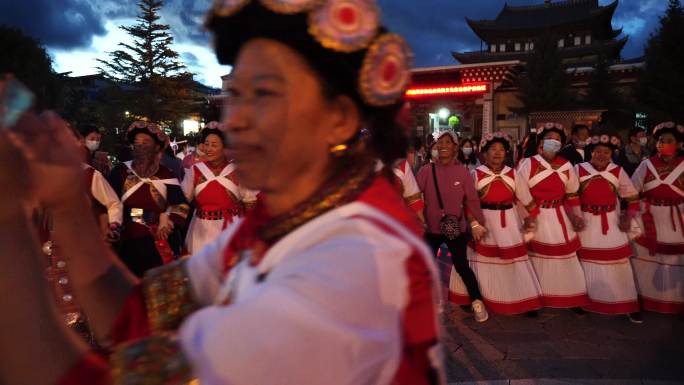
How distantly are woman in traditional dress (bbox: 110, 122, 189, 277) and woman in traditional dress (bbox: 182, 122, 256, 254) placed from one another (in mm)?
169

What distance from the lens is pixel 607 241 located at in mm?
6219

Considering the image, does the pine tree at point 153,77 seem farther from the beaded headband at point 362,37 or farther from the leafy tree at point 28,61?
the beaded headband at point 362,37

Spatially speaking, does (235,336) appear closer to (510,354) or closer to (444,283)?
(510,354)

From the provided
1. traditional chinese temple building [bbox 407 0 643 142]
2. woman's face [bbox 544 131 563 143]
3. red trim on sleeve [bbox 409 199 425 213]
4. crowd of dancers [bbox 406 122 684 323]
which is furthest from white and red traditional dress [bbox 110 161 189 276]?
traditional chinese temple building [bbox 407 0 643 142]

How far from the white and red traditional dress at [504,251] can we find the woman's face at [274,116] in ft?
17.6

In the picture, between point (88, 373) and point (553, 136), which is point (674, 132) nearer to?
point (553, 136)

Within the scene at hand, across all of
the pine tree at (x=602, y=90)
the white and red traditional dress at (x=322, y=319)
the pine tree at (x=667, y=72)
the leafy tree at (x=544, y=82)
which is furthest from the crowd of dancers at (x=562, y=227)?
the pine tree at (x=602, y=90)

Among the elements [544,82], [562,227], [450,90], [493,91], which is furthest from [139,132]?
[544,82]

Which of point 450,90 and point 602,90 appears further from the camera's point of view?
point 602,90

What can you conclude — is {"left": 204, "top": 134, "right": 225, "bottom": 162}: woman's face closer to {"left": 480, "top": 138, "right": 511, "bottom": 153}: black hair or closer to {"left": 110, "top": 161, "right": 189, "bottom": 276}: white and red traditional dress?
{"left": 110, "top": 161, "right": 189, "bottom": 276}: white and red traditional dress

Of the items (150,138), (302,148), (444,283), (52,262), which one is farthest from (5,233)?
(444,283)

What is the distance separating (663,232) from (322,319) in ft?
21.6

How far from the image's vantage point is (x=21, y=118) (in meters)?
0.94

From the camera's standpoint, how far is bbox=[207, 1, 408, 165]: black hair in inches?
42.8
